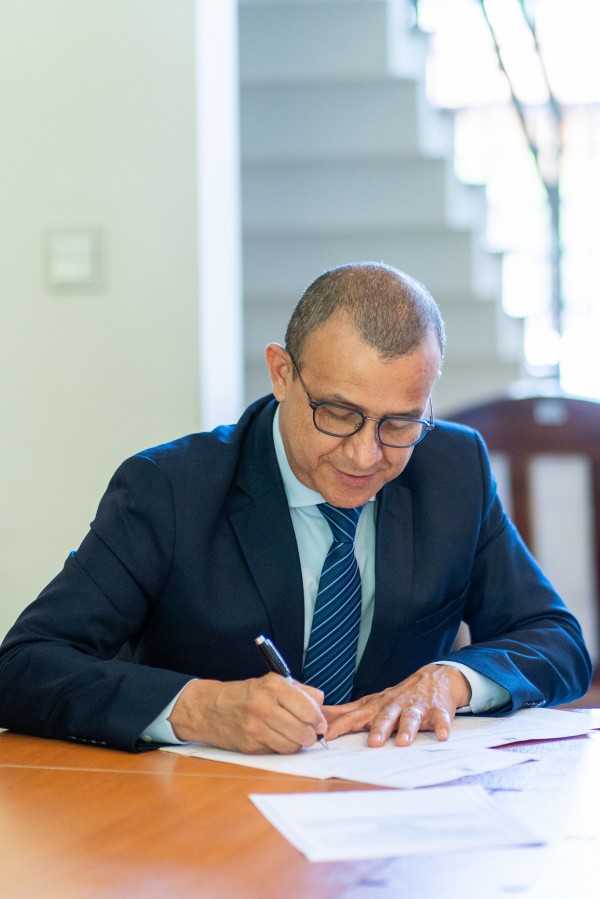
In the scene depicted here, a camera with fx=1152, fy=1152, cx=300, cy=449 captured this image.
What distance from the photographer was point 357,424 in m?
1.67

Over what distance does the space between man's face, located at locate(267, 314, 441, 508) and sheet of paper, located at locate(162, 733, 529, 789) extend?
433 millimetres

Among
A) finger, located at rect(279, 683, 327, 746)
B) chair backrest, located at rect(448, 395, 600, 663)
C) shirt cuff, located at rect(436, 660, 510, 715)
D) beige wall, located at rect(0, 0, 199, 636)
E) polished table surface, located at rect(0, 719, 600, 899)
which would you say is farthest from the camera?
beige wall, located at rect(0, 0, 199, 636)

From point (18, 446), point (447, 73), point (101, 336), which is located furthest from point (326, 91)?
point (18, 446)

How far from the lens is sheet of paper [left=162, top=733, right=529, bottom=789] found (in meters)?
1.24

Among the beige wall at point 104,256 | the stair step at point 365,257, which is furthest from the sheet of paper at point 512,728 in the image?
the stair step at point 365,257

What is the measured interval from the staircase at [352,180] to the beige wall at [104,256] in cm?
107

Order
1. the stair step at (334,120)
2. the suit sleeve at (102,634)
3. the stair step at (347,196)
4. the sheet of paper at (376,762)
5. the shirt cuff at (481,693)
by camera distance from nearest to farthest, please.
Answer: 1. the sheet of paper at (376,762)
2. the suit sleeve at (102,634)
3. the shirt cuff at (481,693)
4. the stair step at (334,120)
5. the stair step at (347,196)

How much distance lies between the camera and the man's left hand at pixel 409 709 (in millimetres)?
1414

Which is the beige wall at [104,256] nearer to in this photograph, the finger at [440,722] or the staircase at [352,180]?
the staircase at [352,180]

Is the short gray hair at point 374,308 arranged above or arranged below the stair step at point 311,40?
below

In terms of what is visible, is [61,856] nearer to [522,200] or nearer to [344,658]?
[344,658]

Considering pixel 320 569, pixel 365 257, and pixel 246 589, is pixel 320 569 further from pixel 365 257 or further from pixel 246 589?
pixel 365 257

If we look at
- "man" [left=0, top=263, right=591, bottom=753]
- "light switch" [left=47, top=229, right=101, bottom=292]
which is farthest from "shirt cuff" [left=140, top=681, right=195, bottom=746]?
"light switch" [left=47, top=229, right=101, bottom=292]

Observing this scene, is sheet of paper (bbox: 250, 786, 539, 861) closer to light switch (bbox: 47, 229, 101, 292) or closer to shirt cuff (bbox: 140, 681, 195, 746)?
shirt cuff (bbox: 140, 681, 195, 746)
